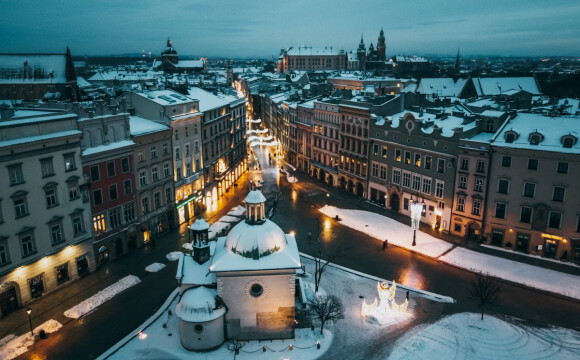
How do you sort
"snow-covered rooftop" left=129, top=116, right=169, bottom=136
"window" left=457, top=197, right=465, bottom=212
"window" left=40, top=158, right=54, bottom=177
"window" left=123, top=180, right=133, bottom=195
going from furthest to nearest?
"window" left=457, top=197, right=465, bottom=212 < "snow-covered rooftop" left=129, top=116, right=169, bottom=136 < "window" left=123, top=180, right=133, bottom=195 < "window" left=40, top=158, right=54, bottom=177

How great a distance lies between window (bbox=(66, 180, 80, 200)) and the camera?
142 feet

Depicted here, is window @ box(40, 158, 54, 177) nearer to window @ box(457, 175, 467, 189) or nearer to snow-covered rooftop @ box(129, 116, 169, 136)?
snow-covered rooftop @ box(129, 116, 169, 136)

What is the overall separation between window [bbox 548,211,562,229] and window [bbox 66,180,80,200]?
49977 millimetres

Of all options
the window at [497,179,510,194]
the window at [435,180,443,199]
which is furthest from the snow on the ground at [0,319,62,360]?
the window at [497,179,510,194]

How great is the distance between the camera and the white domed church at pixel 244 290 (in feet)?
111

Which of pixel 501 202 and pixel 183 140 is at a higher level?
pixel 183 140

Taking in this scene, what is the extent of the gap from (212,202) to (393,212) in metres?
27.6

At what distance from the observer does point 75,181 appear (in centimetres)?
4378

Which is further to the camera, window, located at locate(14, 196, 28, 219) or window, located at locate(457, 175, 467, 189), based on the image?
window, located at locate(457, 175, 467, 189)

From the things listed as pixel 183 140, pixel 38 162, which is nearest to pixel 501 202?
pixel 183 140

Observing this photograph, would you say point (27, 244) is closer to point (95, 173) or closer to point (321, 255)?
point (95, 173)

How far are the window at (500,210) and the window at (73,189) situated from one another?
151ft

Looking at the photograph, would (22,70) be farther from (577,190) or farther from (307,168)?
(577,190)

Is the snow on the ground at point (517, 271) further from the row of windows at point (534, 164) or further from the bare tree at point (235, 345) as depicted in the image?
the bare tree at point (235, 345)
